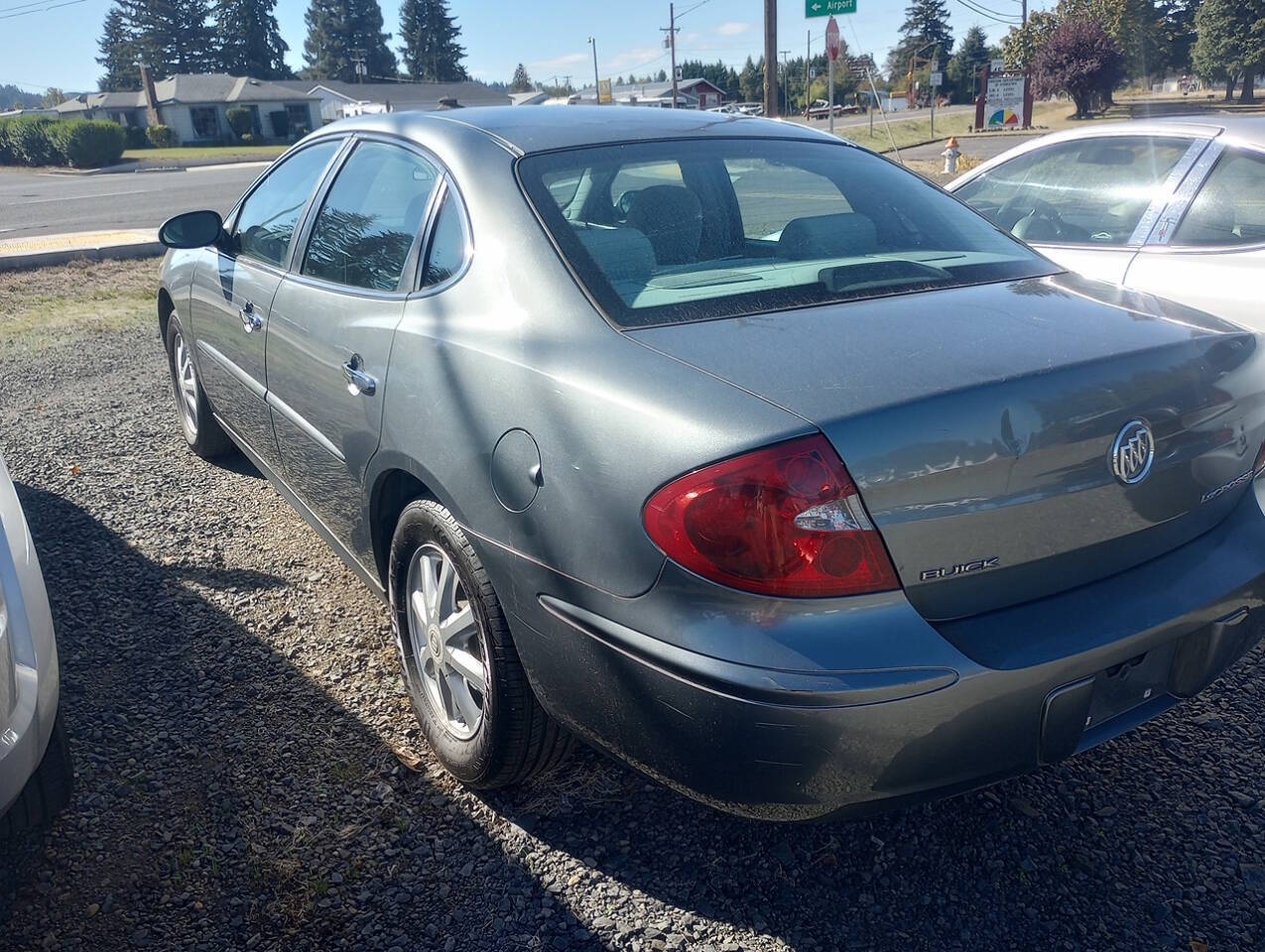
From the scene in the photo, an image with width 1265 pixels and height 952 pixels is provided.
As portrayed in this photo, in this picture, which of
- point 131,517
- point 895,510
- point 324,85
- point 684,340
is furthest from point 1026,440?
point 324,85

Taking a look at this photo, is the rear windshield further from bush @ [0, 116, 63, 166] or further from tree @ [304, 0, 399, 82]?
tree @ [304, 0, 399, 82]

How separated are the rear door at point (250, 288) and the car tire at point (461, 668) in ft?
3.96

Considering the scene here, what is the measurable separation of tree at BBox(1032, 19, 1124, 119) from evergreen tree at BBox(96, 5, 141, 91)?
76.7 metres

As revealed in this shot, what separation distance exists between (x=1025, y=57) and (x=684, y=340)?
59195 millimetres

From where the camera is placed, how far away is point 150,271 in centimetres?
1120

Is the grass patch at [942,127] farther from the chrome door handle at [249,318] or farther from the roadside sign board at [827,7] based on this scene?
the chrome door handle at [249,318]

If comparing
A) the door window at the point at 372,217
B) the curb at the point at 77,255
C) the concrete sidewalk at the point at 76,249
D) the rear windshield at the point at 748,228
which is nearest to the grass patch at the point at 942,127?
the concrete sidewalk at the point at 76,249

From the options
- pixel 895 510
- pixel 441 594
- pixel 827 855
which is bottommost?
pixel 827 855

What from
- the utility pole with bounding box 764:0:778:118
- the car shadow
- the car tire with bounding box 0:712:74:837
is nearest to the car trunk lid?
the car shadow

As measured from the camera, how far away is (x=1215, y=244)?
13.2ft

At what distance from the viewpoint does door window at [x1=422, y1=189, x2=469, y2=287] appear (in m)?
2.57

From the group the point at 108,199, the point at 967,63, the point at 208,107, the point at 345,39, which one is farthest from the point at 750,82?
the point at 108,199

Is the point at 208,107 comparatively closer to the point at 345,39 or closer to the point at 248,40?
the point at 248,40

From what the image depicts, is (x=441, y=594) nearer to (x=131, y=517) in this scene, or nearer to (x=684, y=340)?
(x=684, y=340)
